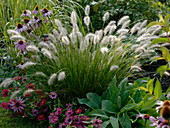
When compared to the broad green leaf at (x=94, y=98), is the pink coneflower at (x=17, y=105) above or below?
above

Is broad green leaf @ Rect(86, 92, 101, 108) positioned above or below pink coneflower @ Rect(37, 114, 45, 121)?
above

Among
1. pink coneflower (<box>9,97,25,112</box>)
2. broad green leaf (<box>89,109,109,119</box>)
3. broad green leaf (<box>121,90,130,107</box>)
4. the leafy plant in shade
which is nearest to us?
the leafy plant in shade

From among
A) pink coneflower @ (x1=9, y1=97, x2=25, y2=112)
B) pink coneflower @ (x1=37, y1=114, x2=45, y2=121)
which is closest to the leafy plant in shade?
pink coneflower @ (x1=37, y1=114, x2=45, y2=121)

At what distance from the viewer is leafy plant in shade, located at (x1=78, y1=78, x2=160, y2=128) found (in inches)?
95.7

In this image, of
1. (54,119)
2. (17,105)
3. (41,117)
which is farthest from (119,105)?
(17,105)

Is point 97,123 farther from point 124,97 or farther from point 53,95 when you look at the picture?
point 53,95

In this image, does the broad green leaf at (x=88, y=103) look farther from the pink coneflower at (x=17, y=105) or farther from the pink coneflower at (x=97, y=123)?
the pink coneflower at (x=17, y=105)

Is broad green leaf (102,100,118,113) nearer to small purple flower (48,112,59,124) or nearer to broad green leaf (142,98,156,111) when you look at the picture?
broad green leaf (142,98,156,111)

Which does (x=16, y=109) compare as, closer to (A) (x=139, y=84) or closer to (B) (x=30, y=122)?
(B) (x=30, y=122)

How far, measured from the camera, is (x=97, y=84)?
294 centimetres

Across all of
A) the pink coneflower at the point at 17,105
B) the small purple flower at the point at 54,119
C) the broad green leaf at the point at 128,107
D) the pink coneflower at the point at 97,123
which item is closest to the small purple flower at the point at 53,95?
the small purple flower at the point at 54,119

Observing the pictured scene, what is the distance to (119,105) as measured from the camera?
261cm

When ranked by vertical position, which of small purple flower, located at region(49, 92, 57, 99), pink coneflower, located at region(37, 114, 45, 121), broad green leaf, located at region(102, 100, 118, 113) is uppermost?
small purple flower, located at region(49, 92, 57, 99)

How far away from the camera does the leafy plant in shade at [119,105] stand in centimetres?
243
